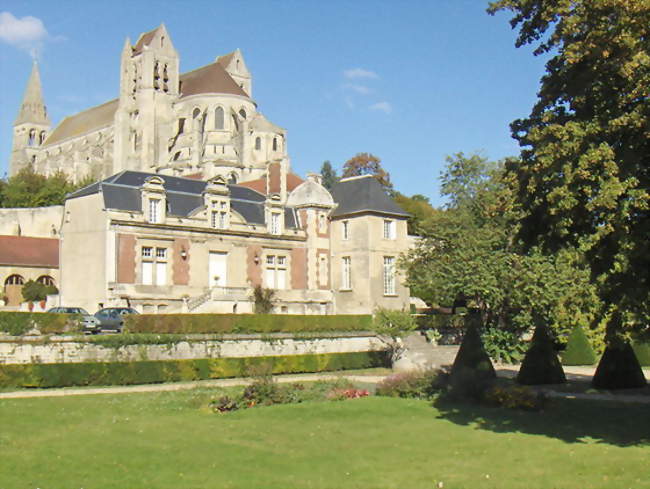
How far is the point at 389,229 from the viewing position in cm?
4400

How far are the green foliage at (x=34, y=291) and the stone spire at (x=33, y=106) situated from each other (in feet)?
241

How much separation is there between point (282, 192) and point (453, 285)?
1583 cm

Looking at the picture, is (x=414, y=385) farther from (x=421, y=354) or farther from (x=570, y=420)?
(x=421, y=354)

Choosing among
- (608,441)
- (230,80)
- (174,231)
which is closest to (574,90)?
(608,441)

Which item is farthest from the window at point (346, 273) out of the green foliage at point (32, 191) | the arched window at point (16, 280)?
the green foliage at point (32, 191)

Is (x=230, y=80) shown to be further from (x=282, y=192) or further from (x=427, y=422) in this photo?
(x=427, y=422)

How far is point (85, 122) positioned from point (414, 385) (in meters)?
86.5

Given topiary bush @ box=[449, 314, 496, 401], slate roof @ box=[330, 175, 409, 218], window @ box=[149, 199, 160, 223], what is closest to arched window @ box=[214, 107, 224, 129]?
slate roof @ box=[330, 175, 409, 218]

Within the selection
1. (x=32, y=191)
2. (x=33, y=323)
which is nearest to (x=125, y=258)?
(x=33, y=323)

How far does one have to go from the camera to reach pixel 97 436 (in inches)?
577

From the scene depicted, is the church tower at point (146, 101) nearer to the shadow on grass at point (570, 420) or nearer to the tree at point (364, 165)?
the tree at point (364, 165)

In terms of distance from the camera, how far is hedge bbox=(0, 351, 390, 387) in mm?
24203

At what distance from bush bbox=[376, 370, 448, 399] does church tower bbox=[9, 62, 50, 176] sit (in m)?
99.0

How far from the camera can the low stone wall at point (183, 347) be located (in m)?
25.6
